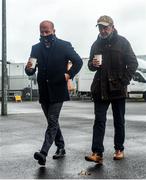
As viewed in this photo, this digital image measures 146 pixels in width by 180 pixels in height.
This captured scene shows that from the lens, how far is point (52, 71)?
8.31 m

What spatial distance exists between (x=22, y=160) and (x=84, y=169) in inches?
50.3

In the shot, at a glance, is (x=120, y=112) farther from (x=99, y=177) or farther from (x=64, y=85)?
(x=99, y=177)

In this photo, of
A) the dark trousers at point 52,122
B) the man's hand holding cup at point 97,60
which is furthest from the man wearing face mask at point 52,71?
the man's hand holding cup at point 97,60

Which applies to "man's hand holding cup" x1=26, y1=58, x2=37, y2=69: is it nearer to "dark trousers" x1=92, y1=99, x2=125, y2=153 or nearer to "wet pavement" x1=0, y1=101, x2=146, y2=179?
"dark trousers" x1=92, y1=99, x2=125, y2=153

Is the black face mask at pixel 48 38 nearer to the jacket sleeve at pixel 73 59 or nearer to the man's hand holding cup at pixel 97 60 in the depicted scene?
the jacket sleeve at pixel 73 59

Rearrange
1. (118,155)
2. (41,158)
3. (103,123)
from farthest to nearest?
1. (118,155)
2. (103,123)
3. (41,158)

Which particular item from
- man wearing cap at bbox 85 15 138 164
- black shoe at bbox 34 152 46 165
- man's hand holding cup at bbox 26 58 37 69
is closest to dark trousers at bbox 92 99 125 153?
man wearing cap at bbox 85 15 138 164

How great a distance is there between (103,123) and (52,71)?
1.03 m

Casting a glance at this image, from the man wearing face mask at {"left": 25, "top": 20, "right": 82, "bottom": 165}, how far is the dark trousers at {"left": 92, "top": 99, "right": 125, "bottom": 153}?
1.66ft

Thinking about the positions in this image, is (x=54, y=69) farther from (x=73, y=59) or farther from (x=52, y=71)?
(x=73, y=59)

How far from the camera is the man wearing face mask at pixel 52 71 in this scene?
326 inches

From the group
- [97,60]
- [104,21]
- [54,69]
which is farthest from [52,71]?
[104,21]

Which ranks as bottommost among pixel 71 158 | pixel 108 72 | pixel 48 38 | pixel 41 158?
pixel 71 158

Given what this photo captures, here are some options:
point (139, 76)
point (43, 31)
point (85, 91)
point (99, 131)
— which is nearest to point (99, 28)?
point (43, 31)
